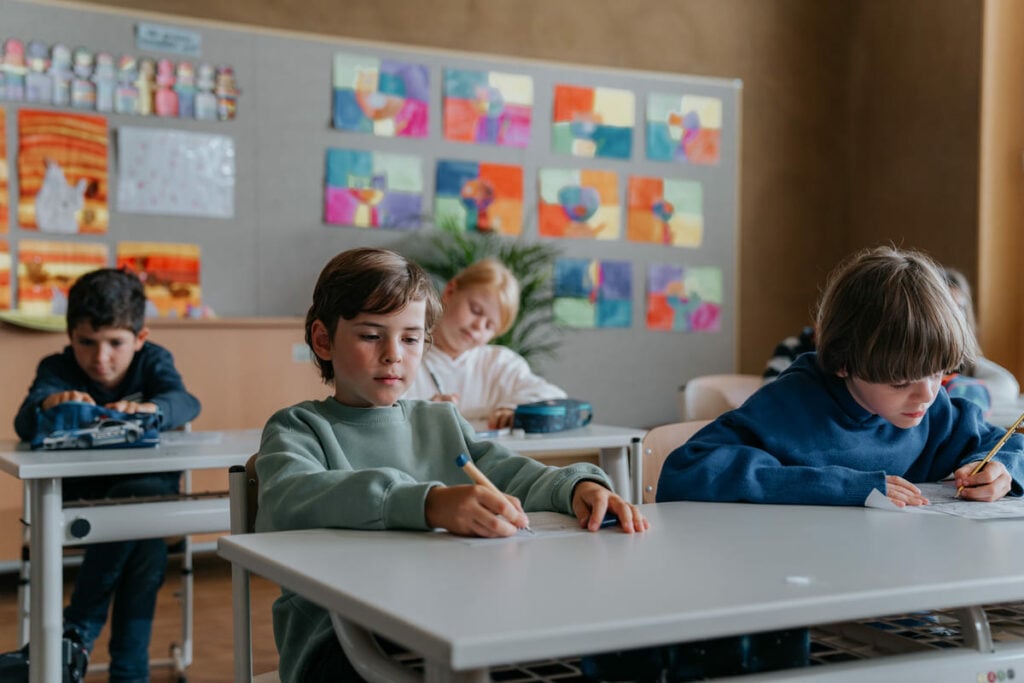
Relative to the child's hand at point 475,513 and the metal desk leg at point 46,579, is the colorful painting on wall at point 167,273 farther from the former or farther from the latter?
the child's hand at point 475,513

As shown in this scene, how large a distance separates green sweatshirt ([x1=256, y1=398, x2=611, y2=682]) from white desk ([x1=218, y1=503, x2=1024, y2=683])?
0.14ft

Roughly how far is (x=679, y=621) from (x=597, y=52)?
4.57 m

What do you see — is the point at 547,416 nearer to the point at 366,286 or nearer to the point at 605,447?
the point at 605,447

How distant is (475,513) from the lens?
1159mm

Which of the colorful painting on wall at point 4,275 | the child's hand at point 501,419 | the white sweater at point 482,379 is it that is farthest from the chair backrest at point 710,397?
the colorful painting on wall at point 4,275

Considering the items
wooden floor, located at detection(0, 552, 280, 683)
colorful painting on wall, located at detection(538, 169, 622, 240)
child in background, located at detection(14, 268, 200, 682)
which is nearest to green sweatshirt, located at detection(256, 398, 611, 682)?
child in background, located at detection(14, 268, 200, 682)

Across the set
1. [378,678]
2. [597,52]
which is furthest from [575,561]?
[597,52]

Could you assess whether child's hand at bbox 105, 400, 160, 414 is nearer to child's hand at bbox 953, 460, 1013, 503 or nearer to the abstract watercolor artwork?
child's hand at bbox 953, 460, 1013, 503

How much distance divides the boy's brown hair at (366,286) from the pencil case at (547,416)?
1.10 meters

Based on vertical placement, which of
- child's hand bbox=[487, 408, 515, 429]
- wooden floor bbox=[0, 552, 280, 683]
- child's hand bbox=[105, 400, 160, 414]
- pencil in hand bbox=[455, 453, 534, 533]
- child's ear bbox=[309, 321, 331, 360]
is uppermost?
child's ear bbox=[309, 321, 331, 360]

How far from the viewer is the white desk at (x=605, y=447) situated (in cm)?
245

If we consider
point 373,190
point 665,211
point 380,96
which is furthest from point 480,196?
point 665,211

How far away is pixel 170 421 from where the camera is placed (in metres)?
2.64

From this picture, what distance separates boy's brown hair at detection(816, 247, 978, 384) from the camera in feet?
5.07
